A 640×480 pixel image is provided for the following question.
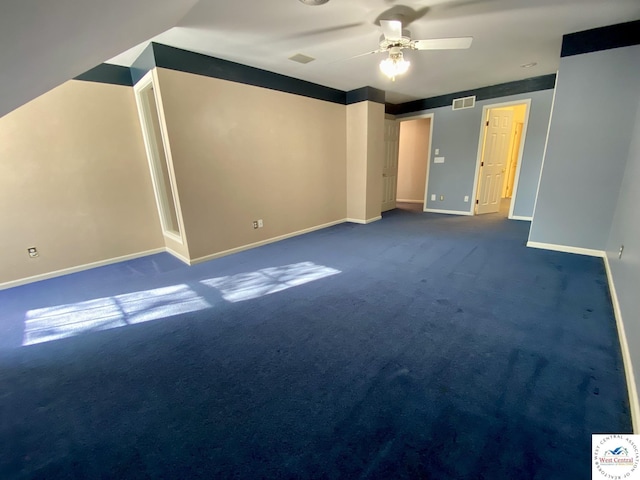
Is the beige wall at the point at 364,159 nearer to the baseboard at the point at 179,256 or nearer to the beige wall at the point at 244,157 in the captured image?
the beige wall at the point at 244,157

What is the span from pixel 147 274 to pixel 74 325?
108 cm

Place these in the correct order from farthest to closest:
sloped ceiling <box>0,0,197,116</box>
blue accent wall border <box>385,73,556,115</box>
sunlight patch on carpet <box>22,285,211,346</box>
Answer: blue accent wall border <box>385,73,556,115</box>, sunlight patch on carpet <box>22,285,211,346</box>, sloped ceiling <box>0,0,197,116</box>

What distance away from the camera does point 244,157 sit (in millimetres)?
3854

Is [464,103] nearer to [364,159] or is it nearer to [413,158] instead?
[413,158]

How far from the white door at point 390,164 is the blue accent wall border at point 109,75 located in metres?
5.12

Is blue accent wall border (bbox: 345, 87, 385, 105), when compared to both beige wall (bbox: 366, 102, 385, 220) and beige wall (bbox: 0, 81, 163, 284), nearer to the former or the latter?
beige wall (bbox: 366, 102, 385, 220)

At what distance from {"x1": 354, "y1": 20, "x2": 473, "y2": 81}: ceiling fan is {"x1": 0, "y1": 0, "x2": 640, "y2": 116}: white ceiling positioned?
0.73 feet

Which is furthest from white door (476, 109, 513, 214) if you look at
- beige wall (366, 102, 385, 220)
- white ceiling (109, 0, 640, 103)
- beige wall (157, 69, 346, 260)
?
beige wall (157, 69, 346, 260)

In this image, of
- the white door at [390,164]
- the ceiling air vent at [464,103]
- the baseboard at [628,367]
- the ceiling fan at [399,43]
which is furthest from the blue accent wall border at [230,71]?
the baseboard at [628,367]

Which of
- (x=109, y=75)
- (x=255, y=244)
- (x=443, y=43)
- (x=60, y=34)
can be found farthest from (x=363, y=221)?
(x=60, y=34)

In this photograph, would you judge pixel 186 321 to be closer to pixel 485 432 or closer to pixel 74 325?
pixel 74 325

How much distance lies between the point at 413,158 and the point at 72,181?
7.43 m

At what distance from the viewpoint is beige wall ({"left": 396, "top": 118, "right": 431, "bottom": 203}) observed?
Answer: 747 cm

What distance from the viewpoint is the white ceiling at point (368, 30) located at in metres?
2.36
